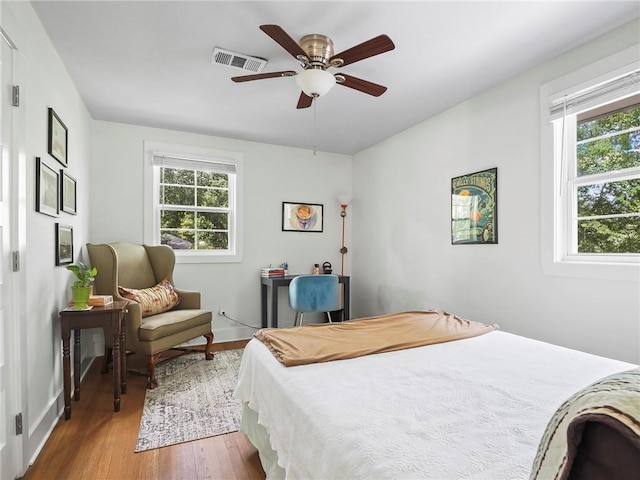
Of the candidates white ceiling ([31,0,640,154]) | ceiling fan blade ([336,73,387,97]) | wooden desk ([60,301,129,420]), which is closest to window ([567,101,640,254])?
white ceiling ([31,0,640,154])

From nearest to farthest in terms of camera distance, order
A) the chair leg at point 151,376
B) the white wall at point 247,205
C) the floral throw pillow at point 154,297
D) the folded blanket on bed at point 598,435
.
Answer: the folded blanket on bed at point 598,435
the chair leg at point 151,376
the floral throw pillow at point 154,297
the white wall at point 247,205

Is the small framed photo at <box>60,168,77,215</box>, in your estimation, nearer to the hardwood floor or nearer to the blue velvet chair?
the hardwood floor

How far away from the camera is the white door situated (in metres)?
1.60

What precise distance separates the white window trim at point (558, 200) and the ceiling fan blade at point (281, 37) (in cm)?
173

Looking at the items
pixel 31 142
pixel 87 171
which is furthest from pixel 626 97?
pixel 87 171

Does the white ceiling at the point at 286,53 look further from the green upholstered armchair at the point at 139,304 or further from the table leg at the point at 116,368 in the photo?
the table leg at the point at 116,368

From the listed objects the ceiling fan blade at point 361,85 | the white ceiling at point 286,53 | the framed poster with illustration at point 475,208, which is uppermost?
the white ceiling at point 286,53

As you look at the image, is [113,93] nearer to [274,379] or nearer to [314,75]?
[314,75]

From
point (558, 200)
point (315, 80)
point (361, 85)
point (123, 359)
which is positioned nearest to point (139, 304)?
point (123, 359)

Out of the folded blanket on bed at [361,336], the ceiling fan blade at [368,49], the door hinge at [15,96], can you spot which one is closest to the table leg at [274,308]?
the folded blanket on bed at [361,336]

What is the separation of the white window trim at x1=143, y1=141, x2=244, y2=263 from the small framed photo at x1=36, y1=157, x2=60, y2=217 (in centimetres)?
141

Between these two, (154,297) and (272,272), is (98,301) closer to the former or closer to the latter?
(154,297)

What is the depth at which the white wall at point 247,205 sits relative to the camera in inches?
141

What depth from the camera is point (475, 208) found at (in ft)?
9.77
